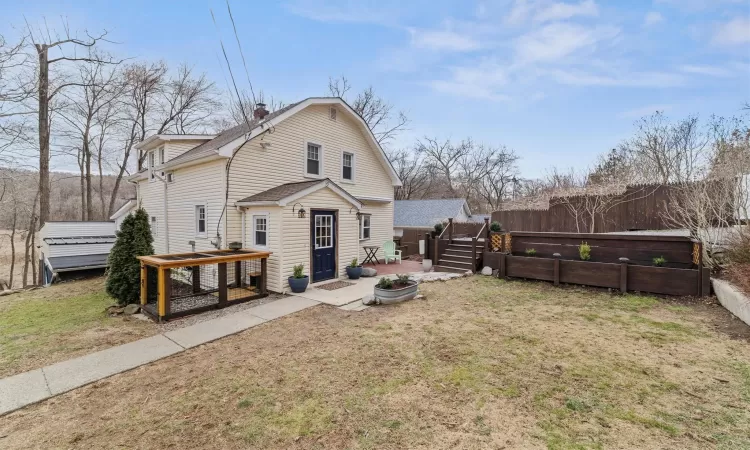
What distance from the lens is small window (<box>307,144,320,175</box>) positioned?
11.4 meters

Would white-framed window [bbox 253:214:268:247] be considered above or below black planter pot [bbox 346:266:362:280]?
above

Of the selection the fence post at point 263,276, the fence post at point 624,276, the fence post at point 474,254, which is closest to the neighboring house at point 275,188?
the fence post at point 263,276

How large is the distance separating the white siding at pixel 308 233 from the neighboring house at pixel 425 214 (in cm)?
931

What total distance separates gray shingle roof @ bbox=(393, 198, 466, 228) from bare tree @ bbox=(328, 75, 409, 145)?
7139 millimetres

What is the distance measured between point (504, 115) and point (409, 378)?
1851 centimetres

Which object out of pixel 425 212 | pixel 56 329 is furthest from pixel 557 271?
pixel 425 212

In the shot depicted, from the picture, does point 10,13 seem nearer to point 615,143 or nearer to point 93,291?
point 93,291

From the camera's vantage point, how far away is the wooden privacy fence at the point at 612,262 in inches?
278

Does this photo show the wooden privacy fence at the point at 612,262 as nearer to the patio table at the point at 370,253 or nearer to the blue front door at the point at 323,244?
the patio table at the point at 370,253

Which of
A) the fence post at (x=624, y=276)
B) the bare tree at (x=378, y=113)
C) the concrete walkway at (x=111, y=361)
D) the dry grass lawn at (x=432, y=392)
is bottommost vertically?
the concrete walkway at (x=111, y=361)

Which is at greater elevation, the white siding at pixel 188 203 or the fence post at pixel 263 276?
the white siding at pixel 188 203

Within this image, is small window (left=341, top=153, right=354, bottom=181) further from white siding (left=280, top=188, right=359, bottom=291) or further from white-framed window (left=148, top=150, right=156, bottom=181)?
white-framed window (left=148, top=150, right=156, bottom=181)

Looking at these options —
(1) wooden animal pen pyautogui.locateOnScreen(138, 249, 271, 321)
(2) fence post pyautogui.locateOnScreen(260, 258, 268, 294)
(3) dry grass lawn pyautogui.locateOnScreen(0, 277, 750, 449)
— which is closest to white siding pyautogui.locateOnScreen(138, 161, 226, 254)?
(1) wooden animal pen pyautogui.locateOnScreen(138, 249, 271, 321)

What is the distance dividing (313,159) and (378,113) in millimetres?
17114
